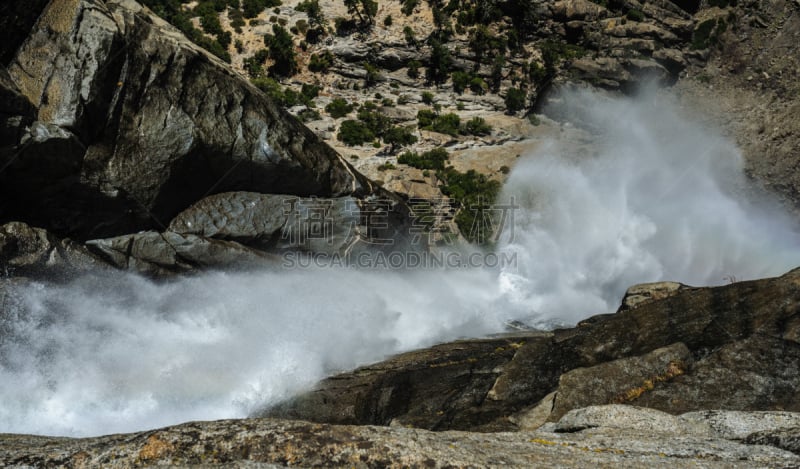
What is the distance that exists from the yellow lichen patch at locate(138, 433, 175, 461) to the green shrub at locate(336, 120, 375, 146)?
34.3 meters

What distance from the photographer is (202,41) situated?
42000mm

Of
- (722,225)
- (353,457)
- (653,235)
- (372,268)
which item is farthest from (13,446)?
(722,225)

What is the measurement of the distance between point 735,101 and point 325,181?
3513 cm

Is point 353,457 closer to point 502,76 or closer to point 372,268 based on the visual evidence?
point 372,268

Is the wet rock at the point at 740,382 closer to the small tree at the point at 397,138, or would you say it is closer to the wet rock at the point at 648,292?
the wet rock at the point at 648,292

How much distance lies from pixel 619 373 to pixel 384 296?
600 inches

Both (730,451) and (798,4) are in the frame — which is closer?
(730,451)

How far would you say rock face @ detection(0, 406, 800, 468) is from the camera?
4.40 m

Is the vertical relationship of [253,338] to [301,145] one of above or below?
below

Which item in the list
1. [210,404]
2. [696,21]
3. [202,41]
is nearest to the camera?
[210,404]

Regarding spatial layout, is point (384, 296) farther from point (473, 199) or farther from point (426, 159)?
point (426, 159)

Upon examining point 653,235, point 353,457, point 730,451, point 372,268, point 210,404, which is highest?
point 653,235

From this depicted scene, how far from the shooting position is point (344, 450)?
450 centimetres

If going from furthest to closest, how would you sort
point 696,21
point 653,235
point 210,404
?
point 696,21
point 653,235
point 210,404
